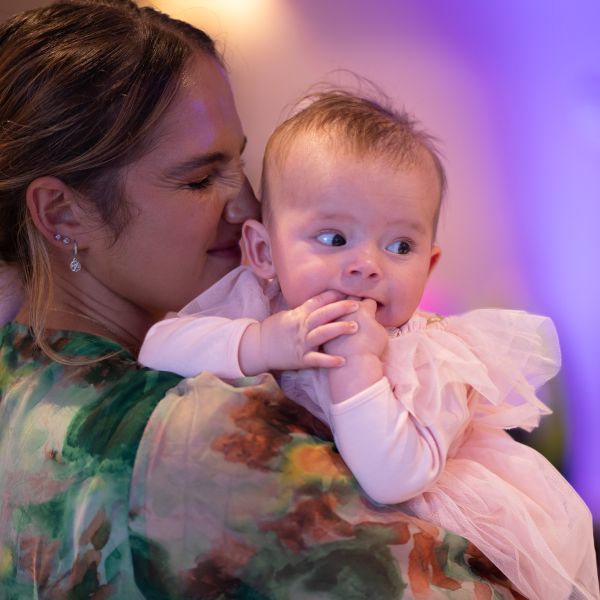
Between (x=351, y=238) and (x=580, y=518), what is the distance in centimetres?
50

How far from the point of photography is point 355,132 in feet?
3.61

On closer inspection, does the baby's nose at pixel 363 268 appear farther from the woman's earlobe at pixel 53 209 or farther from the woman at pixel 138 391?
the woman's earlobe at pixel 53 209

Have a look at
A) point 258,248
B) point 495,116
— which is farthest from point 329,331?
point 495,116

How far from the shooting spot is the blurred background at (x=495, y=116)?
79.1 inches

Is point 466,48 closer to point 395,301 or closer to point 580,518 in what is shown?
point 395,301

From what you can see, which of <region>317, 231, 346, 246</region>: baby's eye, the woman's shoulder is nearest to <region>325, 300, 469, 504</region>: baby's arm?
<region>317, 231, 346, 246</region>: baby's eye

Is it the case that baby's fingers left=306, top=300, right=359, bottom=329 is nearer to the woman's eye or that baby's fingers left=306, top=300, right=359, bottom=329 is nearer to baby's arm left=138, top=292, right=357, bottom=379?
baby's arm left=138, top=292, right=357, bottom=379

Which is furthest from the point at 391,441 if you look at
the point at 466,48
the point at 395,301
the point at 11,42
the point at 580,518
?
the point at 466,48

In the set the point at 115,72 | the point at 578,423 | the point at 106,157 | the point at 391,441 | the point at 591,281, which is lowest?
the point at 578,423

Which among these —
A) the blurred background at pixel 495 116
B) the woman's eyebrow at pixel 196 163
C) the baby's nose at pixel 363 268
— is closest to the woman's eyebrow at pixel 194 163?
the woman's eyebrow at pixel 196 163

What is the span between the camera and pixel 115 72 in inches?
47.0

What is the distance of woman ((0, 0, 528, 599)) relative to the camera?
3.04 feet

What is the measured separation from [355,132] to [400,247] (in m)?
0.17

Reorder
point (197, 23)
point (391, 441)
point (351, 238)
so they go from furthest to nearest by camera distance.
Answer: point (197, 23)
point (351, 238)
point (391, 441)
